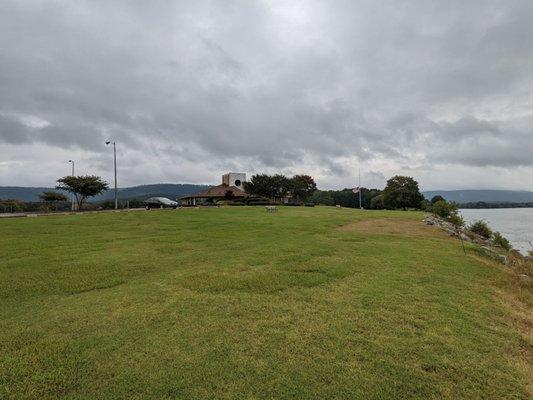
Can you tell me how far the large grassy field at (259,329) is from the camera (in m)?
3.74

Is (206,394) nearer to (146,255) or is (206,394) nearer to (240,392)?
(240,392)

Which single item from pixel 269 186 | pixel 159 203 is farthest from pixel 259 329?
pixel 269 186

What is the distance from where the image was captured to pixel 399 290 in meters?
7.09

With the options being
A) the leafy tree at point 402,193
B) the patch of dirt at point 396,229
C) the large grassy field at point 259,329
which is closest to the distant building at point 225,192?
the leafy tree at point 402,193

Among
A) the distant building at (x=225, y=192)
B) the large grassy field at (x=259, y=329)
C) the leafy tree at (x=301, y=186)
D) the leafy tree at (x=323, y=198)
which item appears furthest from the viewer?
the leafy tree at (x=323, y=198)

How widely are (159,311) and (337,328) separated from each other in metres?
2.92

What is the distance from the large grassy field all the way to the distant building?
55905 mm

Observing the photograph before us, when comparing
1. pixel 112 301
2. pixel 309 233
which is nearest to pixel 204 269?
pixel 112 301

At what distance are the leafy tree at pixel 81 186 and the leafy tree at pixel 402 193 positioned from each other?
54.2m

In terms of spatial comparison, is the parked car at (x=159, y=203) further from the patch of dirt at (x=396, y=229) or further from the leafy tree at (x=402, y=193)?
the leafy tree at (x=402, y=193)

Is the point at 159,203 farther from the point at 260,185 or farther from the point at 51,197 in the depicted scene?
the point at 260,185

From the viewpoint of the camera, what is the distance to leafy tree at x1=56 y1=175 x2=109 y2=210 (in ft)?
133

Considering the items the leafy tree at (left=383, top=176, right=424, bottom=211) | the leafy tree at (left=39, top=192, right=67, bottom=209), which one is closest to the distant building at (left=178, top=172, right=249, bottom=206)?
the leafy tree at (left=39, top=192, right=67, bottom=209)

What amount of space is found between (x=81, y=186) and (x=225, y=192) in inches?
1346
